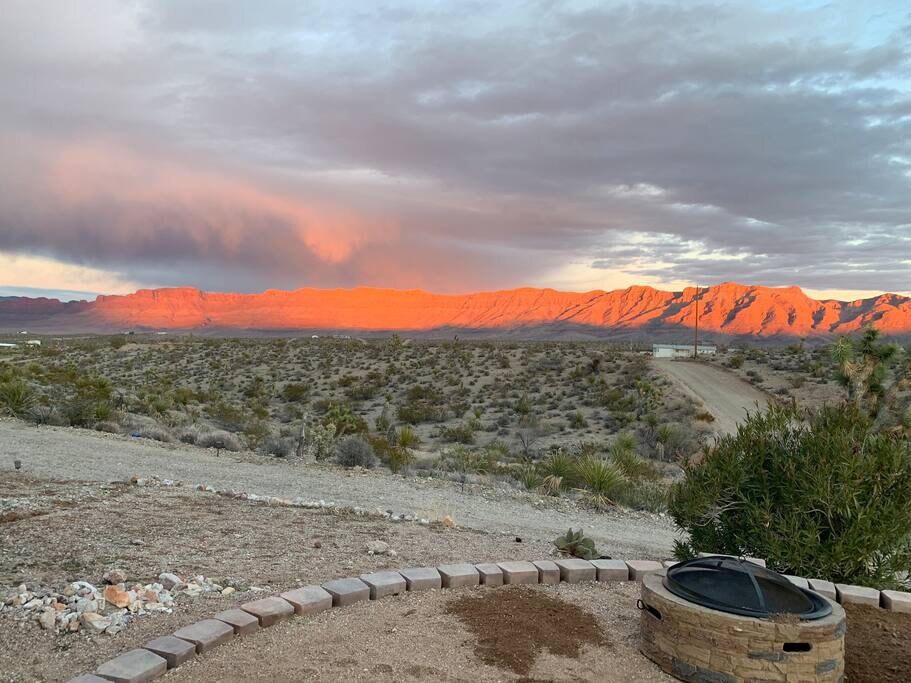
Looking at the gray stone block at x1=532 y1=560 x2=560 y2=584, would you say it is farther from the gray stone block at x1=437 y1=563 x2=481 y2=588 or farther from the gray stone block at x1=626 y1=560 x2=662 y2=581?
the gray stone block at x1=626 y1=560 x2=662 y2=581

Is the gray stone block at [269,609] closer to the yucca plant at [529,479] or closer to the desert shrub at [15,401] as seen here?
the yucca plant at [529,479]

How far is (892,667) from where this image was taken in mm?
5348

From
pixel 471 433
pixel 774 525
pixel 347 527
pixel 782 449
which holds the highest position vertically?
pixel 782 449


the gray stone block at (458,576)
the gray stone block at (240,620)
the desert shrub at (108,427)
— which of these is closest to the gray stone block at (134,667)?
the gray stone block at (240,620)

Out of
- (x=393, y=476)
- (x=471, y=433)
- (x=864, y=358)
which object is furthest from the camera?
(x=471, y=433)

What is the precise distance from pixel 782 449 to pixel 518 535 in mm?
4151

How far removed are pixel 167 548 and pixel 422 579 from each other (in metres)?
2.92

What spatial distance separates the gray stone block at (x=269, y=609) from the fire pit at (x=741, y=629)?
109 inches

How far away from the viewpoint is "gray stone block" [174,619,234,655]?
16.8 feet

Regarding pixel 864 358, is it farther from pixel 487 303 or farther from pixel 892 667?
pixel 487 303

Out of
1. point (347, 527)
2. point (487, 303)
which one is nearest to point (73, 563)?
point (347, 527)

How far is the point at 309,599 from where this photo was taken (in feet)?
19.5

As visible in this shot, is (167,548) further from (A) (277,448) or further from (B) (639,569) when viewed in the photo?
(A) (277,448)

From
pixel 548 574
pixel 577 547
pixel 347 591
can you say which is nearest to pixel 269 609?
pixel 347 591
